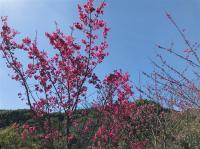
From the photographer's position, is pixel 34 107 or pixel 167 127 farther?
pixel 167 127

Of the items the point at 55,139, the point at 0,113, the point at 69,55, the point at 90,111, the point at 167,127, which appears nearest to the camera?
the point at 69,55

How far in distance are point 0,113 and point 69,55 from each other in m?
15.2

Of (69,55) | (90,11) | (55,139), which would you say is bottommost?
(55,139)

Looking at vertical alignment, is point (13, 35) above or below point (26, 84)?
above

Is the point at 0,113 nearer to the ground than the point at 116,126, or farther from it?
farther from it

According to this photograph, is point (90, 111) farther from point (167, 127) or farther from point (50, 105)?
point (50, 105)

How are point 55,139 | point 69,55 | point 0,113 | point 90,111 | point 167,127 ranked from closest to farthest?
point 69,55
point 55,139
point 167,127
point 90,111
point 0,113

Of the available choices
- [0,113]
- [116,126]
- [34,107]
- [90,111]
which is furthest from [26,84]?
[0,113]

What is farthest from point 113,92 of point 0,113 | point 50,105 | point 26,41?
point 0,113

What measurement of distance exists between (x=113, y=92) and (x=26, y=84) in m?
2.06

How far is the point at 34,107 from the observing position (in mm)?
9922

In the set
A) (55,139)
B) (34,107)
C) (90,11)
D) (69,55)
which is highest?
(90,11)

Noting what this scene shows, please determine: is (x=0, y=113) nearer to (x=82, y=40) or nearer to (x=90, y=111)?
(x=90, y=111)

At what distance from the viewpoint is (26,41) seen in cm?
995
